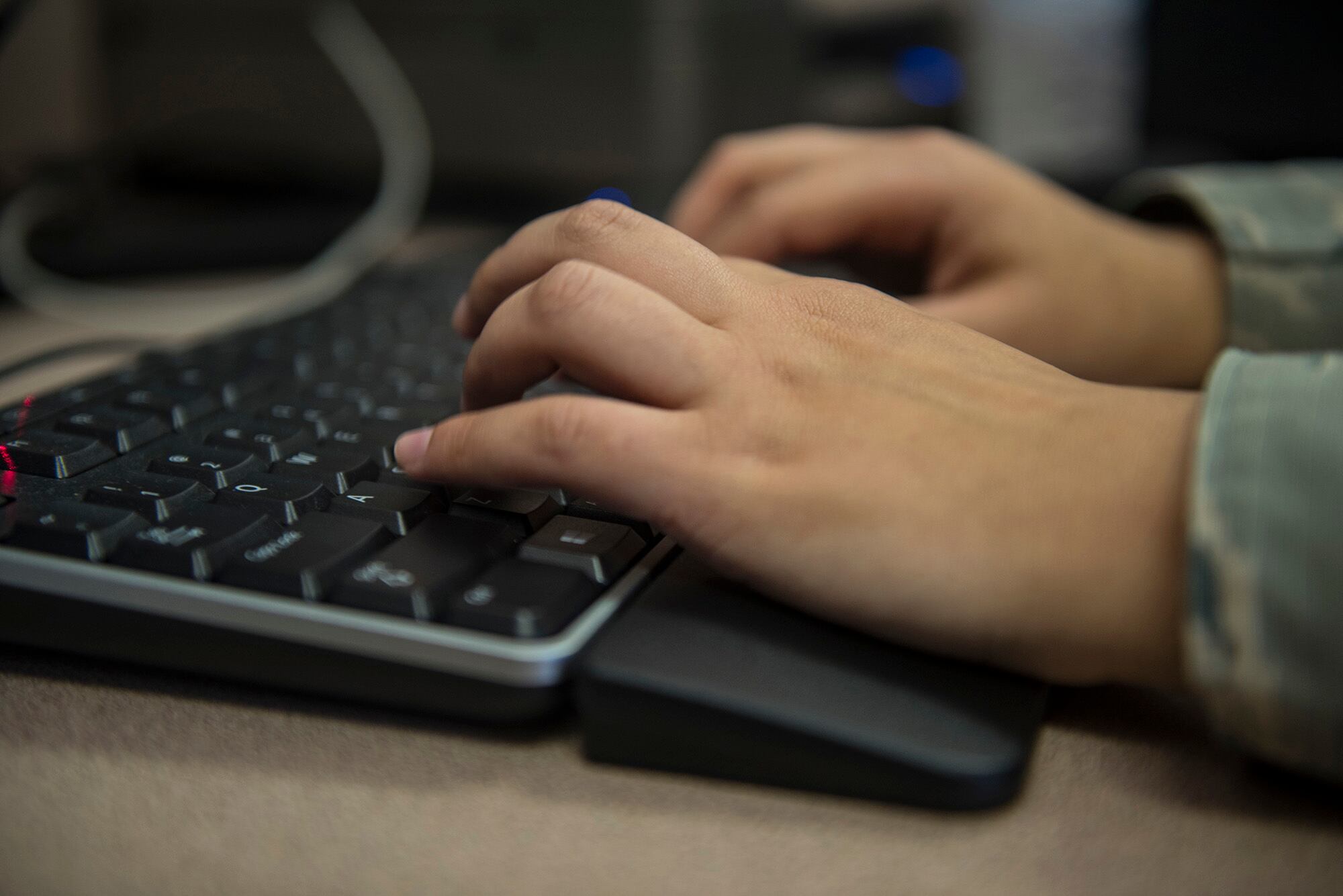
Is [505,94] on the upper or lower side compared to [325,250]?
upper

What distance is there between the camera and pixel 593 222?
1.32 ft

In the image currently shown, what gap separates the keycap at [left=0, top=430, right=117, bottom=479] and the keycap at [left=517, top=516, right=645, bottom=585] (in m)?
0.18

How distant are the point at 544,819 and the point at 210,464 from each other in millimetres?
194

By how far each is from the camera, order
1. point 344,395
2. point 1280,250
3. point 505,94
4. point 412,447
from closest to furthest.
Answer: point 412,447 → point 344,395 → point 1280,250 → point 505,94

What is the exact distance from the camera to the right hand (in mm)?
603

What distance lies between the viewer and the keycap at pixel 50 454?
1.21 feet

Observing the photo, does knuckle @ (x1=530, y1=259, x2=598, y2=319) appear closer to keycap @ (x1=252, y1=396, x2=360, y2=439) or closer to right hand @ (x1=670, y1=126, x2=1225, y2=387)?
keycap @ (x1=252, y1=396, x2=360, y2=439)

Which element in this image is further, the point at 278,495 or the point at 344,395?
the point at 344,395

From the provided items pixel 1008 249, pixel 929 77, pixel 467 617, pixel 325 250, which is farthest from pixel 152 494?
pixel 929 77

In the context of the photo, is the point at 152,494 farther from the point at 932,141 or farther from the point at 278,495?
the point at 932,141

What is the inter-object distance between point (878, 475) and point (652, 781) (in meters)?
0.11

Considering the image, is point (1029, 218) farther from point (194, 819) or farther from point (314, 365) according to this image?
point (194, 819)

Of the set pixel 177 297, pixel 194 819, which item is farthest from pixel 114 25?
pixel 194 819

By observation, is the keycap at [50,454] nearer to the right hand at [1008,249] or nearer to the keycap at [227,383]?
the keycap at [227,383]
